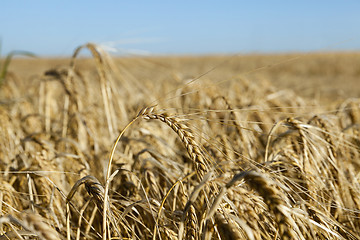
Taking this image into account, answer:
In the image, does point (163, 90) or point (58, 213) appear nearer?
point (58, 213)

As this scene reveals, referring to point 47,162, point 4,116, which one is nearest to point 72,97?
point 4,116

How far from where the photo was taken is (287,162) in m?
1.37

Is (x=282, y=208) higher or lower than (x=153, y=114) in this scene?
lower

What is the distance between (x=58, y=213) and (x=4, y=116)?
1496 mm

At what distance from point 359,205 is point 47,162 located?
1.46 meters

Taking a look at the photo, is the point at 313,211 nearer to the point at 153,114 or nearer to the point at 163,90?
the point at 153,114

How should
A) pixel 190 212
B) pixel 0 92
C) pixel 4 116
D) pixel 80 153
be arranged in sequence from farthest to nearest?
pixel 0 92
pixel 4 116
pixel 80 153
pixel 190 212

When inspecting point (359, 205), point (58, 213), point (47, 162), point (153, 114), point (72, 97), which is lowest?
point (58, 213)

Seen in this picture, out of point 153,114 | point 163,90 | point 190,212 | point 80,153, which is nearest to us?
point 153,114

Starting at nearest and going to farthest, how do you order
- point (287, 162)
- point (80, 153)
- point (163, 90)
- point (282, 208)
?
point (282, 208) → point (287, 162) → point (80, 153) → point (163, 90)

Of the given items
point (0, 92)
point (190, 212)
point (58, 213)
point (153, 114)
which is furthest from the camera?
point (0, 92)

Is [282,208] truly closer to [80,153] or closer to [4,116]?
[80,153]

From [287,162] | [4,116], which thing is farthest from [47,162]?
[4,116]

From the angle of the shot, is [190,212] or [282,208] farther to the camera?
[190,212]
